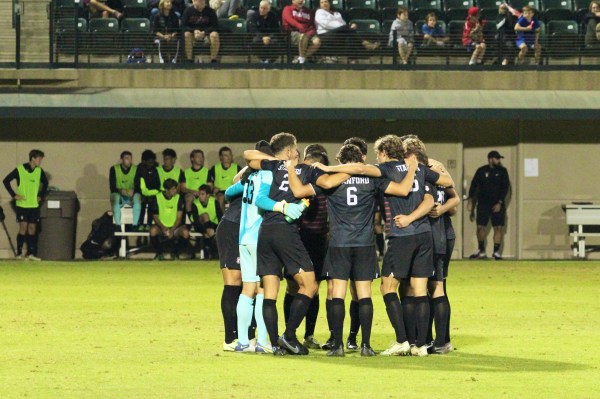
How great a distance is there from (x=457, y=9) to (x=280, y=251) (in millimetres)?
17458

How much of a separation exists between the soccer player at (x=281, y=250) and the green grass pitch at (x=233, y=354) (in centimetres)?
46

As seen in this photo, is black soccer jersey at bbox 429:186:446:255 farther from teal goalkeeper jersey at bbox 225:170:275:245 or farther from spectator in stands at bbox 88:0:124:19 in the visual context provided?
spectator in stands at bbox 88:0:124:19

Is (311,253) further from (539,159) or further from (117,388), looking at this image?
(539,159)

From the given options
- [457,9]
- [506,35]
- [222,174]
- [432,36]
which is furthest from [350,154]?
[457,9]

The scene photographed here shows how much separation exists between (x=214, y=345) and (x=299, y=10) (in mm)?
14689

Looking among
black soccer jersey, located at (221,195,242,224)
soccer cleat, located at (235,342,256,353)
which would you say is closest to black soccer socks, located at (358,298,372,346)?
soccer cleat, located at (235,342,256,353)

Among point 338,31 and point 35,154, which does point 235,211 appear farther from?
point 338,31

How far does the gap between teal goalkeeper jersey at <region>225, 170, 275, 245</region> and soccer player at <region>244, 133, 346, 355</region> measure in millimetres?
60

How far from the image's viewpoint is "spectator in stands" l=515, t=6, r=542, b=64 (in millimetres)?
26853

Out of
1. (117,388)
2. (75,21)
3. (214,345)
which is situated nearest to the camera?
(117,388)

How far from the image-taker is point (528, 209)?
89.9 ft

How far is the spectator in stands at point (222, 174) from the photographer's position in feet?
83.1

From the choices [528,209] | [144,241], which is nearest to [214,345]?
[144,241]

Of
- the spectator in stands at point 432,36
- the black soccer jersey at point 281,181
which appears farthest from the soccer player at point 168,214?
the black soccer jersey at point 281,181
